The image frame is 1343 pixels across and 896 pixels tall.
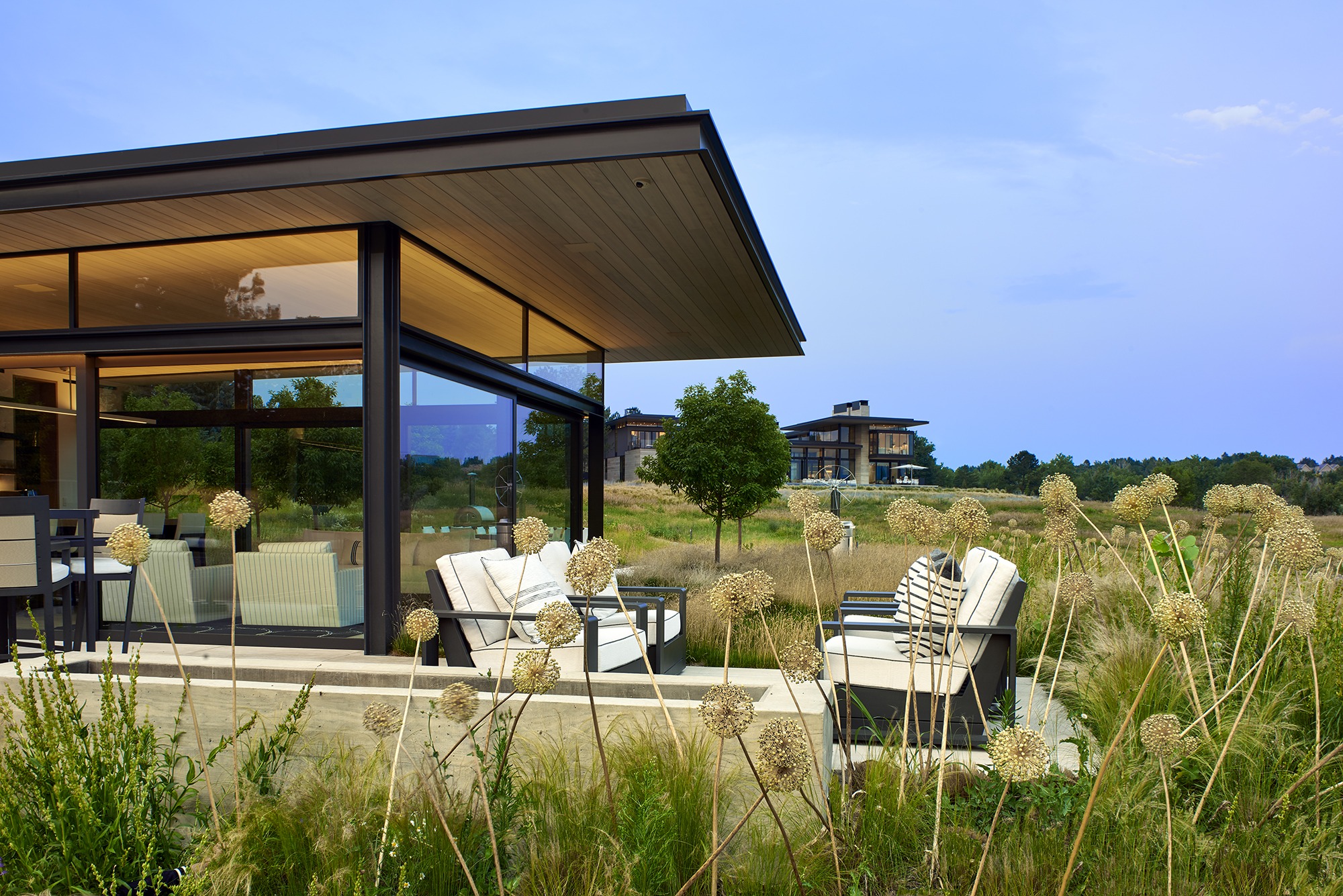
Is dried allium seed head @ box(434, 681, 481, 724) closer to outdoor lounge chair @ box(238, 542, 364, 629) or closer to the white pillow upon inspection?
the white pillow

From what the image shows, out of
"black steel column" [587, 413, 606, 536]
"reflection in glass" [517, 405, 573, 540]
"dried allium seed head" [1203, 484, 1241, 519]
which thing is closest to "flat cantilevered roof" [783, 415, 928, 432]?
"black steel column" [587, 413, 606, 536]

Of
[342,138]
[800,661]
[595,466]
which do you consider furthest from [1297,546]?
[595,466]

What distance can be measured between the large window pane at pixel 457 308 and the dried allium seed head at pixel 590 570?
195 inches

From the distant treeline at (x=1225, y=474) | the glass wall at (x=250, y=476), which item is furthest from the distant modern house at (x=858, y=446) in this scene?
the glass wall at (x=250, y=476)

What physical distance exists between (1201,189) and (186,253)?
23180mm

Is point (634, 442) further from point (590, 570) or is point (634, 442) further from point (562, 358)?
point (590, 570)

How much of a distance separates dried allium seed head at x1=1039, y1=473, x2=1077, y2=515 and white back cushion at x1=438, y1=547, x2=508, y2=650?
2.95 m

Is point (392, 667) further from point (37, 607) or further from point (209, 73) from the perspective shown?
point (209, 73)

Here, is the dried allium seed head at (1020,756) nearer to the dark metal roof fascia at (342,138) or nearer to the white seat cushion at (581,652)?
the white seat cushion at (581,652)

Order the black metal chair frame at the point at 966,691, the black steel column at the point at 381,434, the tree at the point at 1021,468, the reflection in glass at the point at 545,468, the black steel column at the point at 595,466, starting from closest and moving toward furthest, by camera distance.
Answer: the black metal chair frame at the point at 966,691 → the black steel column at the point at 381,434 → the reflection in glass at the point at 545,468 → the black steel column at the point at 595,466 → the tree at the point at 1021,468

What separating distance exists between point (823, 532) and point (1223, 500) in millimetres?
1465

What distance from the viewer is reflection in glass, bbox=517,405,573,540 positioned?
27.3ft

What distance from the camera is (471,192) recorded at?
5.18 meters

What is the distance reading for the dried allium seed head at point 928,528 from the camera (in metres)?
1.72
